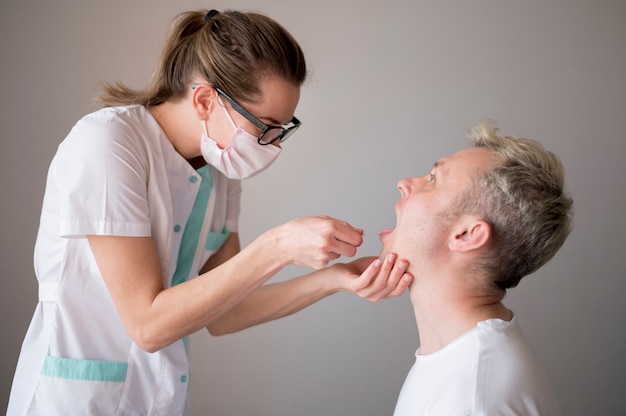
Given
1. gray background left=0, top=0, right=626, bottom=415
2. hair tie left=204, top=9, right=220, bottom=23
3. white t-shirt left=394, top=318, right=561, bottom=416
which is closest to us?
white t-shirt left=394, top=318, right=561, bottom=416

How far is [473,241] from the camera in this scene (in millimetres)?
1521

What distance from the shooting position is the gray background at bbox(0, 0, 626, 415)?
9.72 ft

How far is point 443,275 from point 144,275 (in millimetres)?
714

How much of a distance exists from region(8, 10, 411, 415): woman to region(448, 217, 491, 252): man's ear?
0.48 feet

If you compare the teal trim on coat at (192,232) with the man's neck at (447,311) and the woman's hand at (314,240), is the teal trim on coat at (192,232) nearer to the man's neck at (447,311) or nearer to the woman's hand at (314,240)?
the woman's hand at (314,240)

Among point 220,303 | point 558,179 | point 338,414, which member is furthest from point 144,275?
point 338,414

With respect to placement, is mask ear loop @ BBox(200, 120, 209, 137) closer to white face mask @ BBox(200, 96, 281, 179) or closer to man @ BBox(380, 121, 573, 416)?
white face mask @ BBox(200, 96, 281, 179)

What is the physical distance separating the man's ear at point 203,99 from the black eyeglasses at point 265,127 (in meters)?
0.02

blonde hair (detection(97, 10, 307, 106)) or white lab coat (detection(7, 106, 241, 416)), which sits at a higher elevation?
blonde hair (detection(97, 10, 307, 106))

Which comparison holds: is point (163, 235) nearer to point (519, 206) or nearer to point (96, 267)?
point (96, 267)

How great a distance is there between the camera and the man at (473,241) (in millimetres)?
1507

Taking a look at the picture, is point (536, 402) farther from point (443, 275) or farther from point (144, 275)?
point (144, 275)

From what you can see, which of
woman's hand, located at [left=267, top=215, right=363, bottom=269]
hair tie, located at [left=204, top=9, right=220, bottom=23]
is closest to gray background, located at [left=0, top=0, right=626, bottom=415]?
hair tie, located at [left=204, top=9, right=220, bottom=23]

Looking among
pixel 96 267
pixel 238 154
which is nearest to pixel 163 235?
pixel 96 267
